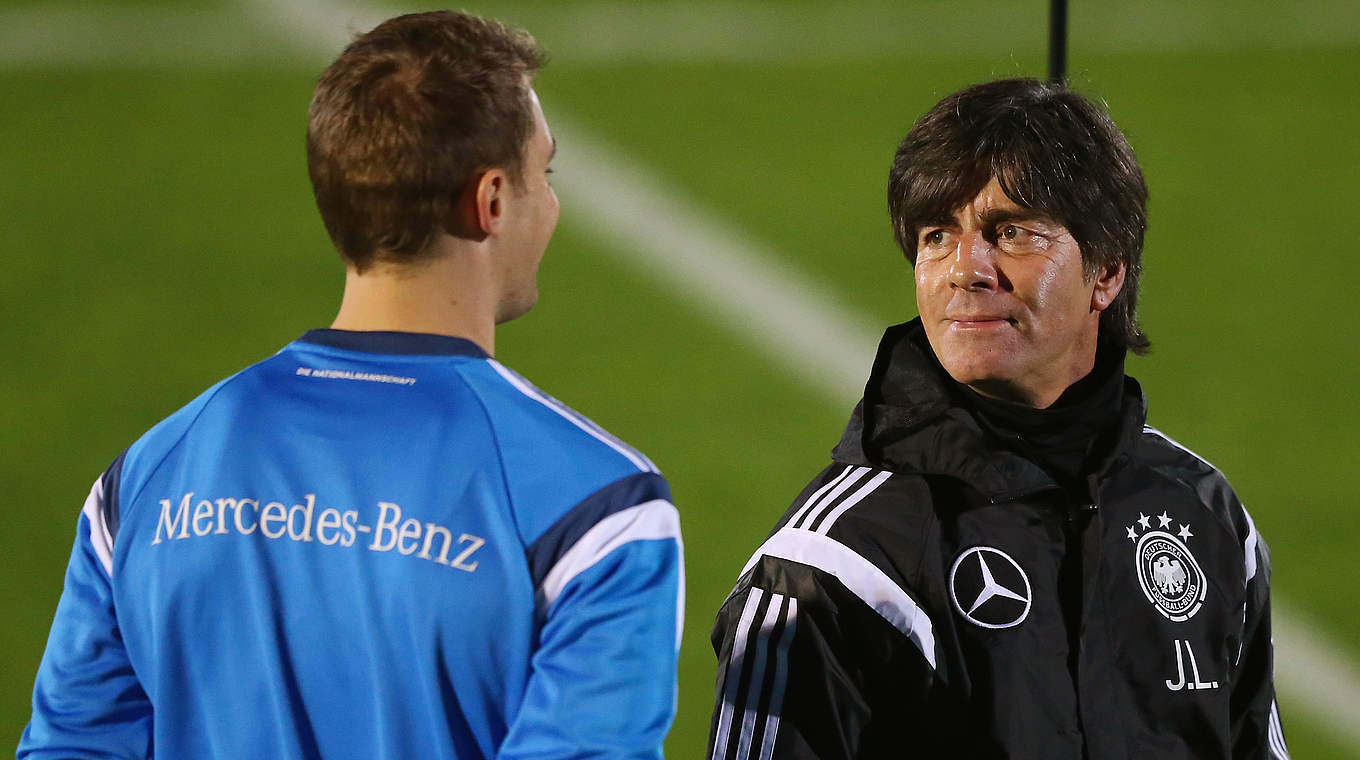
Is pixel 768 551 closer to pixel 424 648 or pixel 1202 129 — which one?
pixel 424 648

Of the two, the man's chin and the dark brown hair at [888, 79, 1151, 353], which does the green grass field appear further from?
the man's chin

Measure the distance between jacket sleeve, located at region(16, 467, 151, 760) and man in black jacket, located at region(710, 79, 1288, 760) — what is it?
0.67 metres

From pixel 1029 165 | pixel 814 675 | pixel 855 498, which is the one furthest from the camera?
pixel 1029 165

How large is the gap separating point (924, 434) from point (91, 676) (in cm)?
103

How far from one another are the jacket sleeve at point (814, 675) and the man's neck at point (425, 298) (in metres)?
0.50

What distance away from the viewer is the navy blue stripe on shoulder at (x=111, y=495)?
5.98ft

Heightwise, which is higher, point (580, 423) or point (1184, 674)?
point (580, 423)

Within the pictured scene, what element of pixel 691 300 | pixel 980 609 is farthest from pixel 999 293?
pixel 691 300

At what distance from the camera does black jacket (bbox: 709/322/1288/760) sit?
2.03 meters

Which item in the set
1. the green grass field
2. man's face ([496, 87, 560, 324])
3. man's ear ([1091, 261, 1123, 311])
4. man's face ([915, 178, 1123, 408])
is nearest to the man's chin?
man's face ([496, 87, 560, 324])

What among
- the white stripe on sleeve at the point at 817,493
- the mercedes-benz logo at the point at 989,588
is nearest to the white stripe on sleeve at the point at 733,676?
the white stripe on sleeve at the point at 817,493

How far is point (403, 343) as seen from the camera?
1776mm

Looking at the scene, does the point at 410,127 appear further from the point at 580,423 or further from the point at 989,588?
the point at 989,588

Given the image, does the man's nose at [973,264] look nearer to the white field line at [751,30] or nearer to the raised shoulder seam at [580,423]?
the raised shoulder seam at [580,423]
